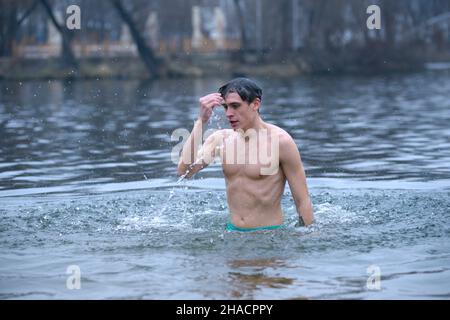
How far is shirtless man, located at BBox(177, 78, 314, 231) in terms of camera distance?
866 centimetres

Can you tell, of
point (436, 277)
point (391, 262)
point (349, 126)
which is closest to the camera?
point (436, 277)

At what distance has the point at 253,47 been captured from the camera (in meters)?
59.9

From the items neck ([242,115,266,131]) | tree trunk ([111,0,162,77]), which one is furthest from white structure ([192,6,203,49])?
neck ([242,115,266,131])

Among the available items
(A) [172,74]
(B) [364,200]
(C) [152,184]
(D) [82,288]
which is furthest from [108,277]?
(A) [172,74]

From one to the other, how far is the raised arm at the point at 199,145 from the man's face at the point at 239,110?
0.13 meters

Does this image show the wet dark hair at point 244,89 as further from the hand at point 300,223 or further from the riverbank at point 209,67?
the riverbank at point 209,67

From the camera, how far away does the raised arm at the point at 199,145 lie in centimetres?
840

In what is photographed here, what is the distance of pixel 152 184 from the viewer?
1342 cm

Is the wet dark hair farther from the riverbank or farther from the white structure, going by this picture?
the white structure

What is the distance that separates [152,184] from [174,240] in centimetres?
402

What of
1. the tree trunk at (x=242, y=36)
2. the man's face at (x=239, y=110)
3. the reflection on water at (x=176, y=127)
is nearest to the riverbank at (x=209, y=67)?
the tree trunk at (x=242, y=36)

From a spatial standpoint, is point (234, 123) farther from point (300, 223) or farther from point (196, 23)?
point (196, 23)

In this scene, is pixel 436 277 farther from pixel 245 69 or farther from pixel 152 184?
pixel 245 69

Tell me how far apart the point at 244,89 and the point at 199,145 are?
68 cm
